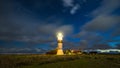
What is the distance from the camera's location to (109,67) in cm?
1041

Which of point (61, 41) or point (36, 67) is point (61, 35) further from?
point (36, 67)

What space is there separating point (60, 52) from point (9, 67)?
2325 cm

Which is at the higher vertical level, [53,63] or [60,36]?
[60,36]

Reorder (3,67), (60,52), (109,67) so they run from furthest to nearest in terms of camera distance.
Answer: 1. (60,52)
2. (109,67)
3. (3,67)

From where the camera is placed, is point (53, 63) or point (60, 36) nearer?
point (53, 63)

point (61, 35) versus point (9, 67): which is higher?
point (61, 35)

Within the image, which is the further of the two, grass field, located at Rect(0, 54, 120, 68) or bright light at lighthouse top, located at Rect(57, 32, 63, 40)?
bright light at lighthouse top, located at Rect(57, 32, 63, 40)

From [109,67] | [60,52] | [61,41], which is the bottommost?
[109,67]

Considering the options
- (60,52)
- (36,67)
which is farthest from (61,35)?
(36,67)

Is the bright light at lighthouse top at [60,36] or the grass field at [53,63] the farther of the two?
the bright light at lighthouse top at [60,36]

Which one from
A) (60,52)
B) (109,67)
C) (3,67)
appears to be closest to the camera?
(3,67)

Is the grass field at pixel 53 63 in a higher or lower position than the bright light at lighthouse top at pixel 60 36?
lower

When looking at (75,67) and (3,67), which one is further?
(75,67)

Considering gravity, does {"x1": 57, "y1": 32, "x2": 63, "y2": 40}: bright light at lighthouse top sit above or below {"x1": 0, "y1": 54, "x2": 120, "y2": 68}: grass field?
above
